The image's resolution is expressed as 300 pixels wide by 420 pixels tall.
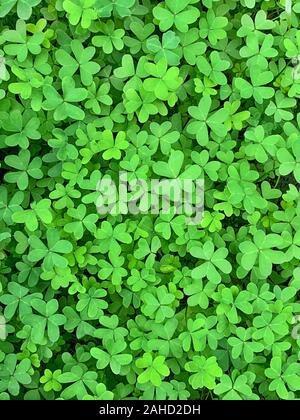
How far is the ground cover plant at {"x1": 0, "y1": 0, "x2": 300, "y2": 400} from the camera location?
1943mm

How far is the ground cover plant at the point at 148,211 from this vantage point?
1943 mm

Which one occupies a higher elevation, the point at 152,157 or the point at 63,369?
the point at 152,157

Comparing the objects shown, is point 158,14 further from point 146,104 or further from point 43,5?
point 43,5

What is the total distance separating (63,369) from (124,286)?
0.34 metres

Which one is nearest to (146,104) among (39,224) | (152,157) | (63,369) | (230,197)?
(152,157)

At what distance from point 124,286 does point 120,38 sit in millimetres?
812

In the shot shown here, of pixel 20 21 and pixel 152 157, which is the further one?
pixel 152 157

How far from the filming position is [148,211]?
2.03m

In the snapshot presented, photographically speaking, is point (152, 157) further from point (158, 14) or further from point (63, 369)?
point (63, 369)
